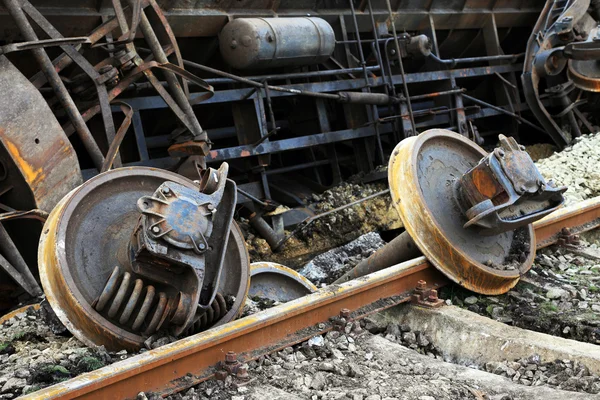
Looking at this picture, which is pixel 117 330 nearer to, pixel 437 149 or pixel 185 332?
pixel 185 332

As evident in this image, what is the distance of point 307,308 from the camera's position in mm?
3799

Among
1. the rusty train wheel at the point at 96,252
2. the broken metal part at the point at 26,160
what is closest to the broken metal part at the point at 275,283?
the rusty train wheel at the point at 96,252

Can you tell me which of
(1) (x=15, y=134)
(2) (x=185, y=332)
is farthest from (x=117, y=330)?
(1) (x=15, y=134)

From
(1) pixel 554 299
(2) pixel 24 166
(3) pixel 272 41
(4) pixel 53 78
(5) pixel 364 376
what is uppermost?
(3) pixel 272 41

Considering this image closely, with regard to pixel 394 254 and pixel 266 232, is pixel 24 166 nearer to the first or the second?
pixel 394 254

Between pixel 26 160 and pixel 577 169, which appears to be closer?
pixel 26 160

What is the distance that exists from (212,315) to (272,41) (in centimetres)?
397

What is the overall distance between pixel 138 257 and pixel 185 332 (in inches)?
19.0

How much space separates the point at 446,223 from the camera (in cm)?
468

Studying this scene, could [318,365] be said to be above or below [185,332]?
below

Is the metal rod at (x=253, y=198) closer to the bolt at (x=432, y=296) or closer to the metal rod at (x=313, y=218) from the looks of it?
the metal rod at (x=313, y=218)

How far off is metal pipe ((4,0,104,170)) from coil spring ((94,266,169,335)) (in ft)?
6.22

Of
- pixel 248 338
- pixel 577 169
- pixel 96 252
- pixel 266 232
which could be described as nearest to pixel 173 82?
pixel 266 232

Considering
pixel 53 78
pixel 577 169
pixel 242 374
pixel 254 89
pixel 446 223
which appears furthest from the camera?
pixel 577 169
